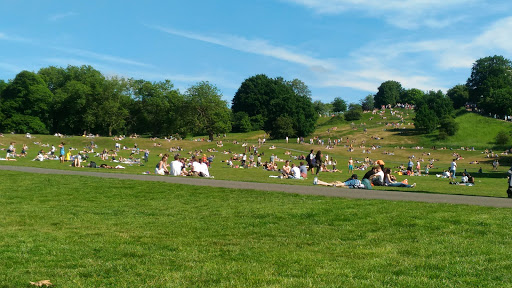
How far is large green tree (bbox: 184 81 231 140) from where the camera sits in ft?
273

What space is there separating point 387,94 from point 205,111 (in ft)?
353

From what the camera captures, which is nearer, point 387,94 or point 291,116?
point 291,116

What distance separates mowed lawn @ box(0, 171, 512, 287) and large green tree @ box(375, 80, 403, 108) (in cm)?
16690

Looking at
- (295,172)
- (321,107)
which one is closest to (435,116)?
(321,107)

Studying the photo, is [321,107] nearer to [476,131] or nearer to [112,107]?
[476,131]

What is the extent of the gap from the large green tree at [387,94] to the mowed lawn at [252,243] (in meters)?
167

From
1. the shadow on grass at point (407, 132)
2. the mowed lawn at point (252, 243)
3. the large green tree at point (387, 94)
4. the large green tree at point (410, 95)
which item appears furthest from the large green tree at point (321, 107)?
the mowed lawn at point (252, 243)

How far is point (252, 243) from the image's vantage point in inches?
329

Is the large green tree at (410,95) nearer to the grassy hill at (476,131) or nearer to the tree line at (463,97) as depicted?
the tree line at (463,97)

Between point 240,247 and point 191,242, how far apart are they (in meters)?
1.04

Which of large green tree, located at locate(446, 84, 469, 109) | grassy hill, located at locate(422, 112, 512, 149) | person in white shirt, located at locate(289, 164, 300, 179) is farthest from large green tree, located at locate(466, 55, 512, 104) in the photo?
person in white shirt, located at locate(289, 164, 300, 179)

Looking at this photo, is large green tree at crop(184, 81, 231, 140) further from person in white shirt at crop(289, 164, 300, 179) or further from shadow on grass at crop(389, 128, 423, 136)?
person in white shirt at crop(289, 164, 300, 179)

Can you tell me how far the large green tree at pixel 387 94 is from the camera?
173625 mm

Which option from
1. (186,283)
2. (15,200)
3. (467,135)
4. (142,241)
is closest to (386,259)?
(186,283)
